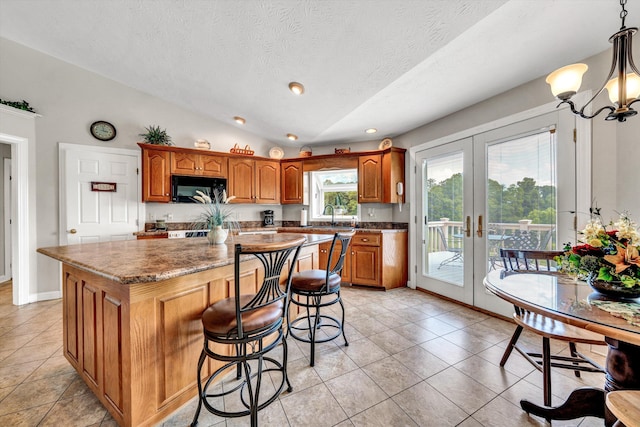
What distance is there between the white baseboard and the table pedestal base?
5198 millimetres

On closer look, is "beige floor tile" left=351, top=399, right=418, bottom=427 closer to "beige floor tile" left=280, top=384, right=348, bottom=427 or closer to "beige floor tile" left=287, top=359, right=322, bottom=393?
"beige floor tile" left=280, top=384, right=348, bottom=427

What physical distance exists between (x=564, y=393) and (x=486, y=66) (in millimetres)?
2544

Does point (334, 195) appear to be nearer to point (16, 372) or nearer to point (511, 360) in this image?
point (511, 360)

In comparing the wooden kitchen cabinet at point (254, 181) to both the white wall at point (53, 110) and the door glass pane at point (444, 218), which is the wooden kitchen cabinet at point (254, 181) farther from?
the door glass pane at point (444, 218)

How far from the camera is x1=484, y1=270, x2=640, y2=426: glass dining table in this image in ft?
3.03

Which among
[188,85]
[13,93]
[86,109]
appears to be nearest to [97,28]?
[188,85]

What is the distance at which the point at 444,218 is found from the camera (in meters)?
3.38

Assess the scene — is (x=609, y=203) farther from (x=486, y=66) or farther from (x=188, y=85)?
(x=188, y=85)

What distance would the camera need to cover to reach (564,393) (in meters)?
1.58

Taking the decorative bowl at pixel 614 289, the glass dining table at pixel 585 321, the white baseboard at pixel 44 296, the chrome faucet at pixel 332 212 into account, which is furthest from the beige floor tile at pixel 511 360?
the white baseboard at pixel 44 296

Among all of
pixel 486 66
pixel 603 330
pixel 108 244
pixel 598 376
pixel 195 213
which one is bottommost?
pixel 598 376

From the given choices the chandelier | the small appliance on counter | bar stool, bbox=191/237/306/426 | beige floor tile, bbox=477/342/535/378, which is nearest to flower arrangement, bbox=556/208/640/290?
the chandelier

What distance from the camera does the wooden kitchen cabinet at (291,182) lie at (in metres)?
4.59

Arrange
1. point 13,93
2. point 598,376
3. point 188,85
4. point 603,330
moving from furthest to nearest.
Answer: point 188,85
point 13,93
point 598,376
point 603,330
